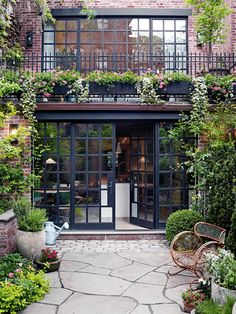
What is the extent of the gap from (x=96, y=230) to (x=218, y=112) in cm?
392

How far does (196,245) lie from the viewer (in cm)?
616

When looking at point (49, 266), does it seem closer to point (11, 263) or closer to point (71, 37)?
point (11, 263)

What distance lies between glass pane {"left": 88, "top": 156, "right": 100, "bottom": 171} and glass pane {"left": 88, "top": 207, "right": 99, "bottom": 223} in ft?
3.16

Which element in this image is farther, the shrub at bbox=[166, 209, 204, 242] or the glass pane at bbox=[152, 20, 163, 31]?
the glass pane at bbox=[152, 20, 163, 31]

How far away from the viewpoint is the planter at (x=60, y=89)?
25.0ft

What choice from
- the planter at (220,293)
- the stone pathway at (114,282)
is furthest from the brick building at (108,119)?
the planter at (220,293)

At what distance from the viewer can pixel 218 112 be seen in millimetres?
7543

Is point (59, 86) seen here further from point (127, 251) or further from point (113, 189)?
point (127, 251)

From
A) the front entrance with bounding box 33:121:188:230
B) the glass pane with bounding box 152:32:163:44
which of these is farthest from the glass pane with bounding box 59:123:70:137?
the glass pane with bounding box 152:32:163:44

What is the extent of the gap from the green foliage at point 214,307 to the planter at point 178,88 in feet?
16.2

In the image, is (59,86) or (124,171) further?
(124,171)

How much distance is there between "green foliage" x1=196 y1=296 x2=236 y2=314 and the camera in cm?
348

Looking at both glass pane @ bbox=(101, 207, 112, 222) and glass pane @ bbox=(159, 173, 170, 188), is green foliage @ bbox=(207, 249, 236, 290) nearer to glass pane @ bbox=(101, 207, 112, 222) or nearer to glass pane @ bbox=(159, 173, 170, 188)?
glass pane @ bbox=(159, 173, 170, 188)

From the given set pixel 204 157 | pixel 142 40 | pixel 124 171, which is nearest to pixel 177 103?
pixel 204 157
